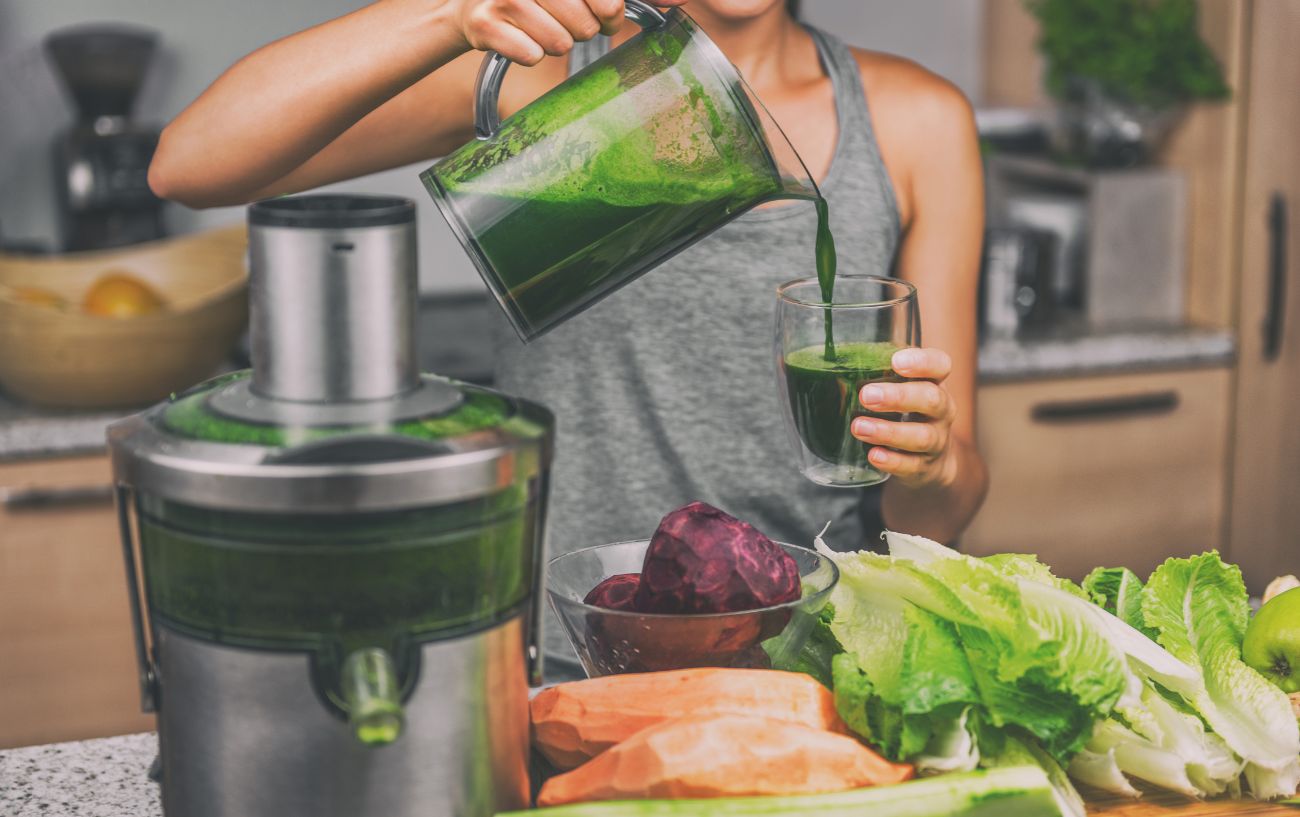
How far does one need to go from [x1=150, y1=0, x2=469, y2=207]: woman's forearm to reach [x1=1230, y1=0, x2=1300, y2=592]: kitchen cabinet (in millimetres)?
1766

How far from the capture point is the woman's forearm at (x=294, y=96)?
38.5 inches

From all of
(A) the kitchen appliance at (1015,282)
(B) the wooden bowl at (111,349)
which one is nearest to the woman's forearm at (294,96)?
(B) the wooden bowl at (111,349)

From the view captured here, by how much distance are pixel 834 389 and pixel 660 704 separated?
0.28 meters

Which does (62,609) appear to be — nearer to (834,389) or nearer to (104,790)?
(104,790)

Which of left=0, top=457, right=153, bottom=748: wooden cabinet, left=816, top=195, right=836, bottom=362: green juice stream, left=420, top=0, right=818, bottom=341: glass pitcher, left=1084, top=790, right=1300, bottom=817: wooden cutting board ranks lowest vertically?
left=0, top=457, right=153, bottom=748: wooden cabinet

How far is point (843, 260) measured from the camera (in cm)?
150

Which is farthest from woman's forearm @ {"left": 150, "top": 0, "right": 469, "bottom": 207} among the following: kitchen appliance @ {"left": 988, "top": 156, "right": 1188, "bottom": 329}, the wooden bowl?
kitchen appliance @ {"left": 988, "top": 156, "right": 1188, "bottom": 329}

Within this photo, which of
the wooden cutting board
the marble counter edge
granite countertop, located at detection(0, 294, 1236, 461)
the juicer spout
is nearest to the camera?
the juicer spout

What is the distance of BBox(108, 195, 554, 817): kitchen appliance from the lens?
0.66m

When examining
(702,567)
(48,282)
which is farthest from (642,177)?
(48,282)

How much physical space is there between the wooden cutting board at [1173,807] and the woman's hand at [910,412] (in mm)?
271

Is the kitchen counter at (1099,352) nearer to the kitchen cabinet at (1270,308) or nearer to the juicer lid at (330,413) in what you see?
the kitchen cabinet at (1270,308)

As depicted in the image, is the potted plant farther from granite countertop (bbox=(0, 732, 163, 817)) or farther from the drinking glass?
granite countertop (bbox=(0, 732, 163, 817))

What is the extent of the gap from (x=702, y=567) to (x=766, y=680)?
78mm
